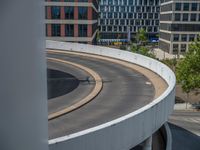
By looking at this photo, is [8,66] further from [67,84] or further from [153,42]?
[153,42]

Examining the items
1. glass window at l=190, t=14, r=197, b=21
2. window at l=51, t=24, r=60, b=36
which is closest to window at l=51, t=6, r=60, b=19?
window at l=51, t=24, r=60, b=36

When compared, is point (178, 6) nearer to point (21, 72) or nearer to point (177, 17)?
point (177, 17)

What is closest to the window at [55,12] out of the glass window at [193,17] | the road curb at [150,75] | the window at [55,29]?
the window at [55,29]

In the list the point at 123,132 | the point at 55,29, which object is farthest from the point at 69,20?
the point at 123,132

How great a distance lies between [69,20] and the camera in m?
73.3

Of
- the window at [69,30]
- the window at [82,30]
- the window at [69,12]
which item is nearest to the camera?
the window at [69,12]

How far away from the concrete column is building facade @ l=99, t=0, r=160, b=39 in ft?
543

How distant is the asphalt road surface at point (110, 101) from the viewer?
16850 millimetres

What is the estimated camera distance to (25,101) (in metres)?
6.07

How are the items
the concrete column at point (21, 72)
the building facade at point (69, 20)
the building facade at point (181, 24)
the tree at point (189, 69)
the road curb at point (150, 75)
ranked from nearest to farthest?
the concrete column at point (21, 72), the road curb at point (150, 75), the tree at point (189, 69), the building facade at point (69, 20), the building facade at point (181, 24)

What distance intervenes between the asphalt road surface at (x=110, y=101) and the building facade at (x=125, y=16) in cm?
13702

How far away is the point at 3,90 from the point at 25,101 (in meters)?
0.54

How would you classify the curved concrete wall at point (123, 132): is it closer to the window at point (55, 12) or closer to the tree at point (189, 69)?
the tree at point (189, 69)

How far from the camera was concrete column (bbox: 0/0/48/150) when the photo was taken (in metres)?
5.57
